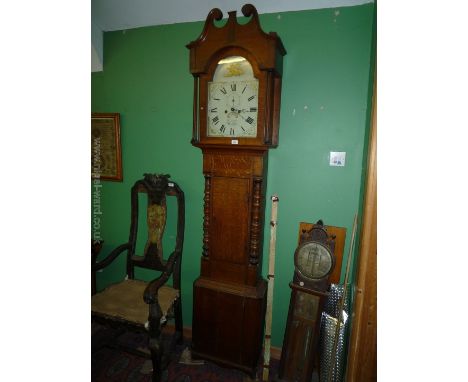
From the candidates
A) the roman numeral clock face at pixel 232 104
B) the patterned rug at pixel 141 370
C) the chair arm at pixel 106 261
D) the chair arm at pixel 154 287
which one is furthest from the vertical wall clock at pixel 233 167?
the chair arm at pixel 106 261

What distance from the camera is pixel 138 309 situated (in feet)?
5.52

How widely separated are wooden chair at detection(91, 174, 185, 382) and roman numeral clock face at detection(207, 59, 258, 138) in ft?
2.10

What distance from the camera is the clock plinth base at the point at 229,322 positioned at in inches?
63.4

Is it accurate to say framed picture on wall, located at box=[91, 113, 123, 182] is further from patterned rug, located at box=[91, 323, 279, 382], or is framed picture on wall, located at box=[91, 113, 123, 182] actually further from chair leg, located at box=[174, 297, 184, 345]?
patterned rug, located at box=[91, 323, 279, 382]

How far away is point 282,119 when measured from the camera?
1.75 m

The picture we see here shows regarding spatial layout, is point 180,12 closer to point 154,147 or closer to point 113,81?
point 113,81

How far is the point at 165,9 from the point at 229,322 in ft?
7.57

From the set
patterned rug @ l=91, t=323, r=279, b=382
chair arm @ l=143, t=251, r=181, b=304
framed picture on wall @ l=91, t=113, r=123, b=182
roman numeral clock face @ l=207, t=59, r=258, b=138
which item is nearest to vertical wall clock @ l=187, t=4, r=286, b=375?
roman numeral clock face @ l=207, t=59, r=258, b=138

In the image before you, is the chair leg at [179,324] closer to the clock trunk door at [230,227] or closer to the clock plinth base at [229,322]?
the clock plinth base at [229,322]

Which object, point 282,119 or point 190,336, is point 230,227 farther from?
point 190,336

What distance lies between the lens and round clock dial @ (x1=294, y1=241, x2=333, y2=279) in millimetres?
1493
